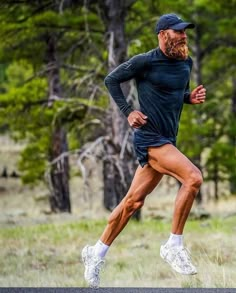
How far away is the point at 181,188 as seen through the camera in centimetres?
635

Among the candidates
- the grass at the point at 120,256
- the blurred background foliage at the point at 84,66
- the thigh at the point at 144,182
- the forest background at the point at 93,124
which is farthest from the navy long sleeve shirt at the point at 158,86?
the blurred background foliage at the point at 84,66

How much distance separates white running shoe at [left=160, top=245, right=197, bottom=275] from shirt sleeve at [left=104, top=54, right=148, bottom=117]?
1145mm

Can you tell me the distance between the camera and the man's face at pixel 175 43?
6.23 meters

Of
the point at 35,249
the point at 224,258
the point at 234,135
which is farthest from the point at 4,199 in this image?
the point at 224,258

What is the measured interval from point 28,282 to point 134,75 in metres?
3.19

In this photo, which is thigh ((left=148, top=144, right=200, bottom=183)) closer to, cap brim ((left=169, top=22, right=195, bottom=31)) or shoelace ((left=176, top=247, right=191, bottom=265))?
shoelace ((left=176, top=247, right=191, bottom=265))

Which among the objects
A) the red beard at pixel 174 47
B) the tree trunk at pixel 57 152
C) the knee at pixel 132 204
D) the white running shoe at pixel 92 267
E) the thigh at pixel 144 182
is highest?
the red beard at pixel 174 47

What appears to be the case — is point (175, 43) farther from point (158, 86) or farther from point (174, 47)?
point (158, 86)

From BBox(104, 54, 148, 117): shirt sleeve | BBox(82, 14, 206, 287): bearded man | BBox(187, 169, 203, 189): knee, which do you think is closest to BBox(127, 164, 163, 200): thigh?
BBox(82, 14, 206, 287): bearded man

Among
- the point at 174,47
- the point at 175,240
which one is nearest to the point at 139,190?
the point at 175,240

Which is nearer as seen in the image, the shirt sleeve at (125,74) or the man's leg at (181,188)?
the man's leg at (181,188)

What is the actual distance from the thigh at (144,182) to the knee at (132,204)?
34mm

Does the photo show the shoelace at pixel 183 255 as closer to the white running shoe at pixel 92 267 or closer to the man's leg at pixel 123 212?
the man's leg at pixel 123 212

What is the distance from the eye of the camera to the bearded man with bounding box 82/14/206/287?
6.25 metres
